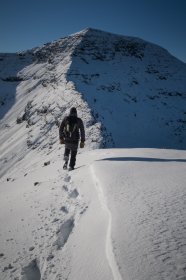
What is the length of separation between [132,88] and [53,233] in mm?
22331

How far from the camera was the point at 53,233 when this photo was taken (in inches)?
130

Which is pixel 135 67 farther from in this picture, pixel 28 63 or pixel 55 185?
pixel 55 185

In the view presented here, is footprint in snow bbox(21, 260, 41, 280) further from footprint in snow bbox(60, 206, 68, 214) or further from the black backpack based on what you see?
the black backpack

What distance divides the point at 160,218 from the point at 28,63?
35417mm

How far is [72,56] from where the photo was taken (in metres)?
28.7

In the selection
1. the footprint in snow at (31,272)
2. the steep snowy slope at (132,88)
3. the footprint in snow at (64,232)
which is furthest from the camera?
the steep snowy slope at (132,88)

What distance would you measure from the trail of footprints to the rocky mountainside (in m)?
9.90

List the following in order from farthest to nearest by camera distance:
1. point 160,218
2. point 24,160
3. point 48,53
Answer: point 48,53 < point 24,160 < point 160,218

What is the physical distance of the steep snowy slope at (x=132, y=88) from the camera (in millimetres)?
18578

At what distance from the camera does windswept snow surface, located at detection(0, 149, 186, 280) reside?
2.14 metres

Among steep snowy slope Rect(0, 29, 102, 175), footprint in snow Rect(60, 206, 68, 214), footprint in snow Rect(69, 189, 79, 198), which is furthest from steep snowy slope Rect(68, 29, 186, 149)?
footprint in snow Rect(60, 206, 68, 214)

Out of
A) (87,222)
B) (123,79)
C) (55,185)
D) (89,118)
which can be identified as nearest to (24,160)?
(89,118)

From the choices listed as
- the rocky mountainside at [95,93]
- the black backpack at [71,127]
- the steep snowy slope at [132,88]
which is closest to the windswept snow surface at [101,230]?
the black backpack at [71,127]

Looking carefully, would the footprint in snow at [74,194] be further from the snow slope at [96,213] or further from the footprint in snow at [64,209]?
the footprint in snow at [64,209]
